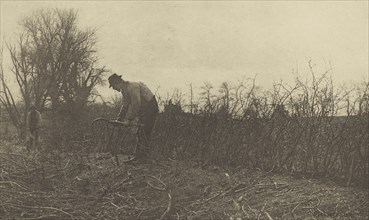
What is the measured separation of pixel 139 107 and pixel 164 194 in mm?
2177

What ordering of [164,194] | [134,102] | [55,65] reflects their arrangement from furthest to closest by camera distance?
[55,65], [134,102], [164,194]

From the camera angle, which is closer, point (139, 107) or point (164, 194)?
point (164, 194)

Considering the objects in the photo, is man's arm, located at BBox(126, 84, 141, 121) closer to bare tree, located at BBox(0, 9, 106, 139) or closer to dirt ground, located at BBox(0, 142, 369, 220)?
dirt ground, located at BBox(0, 142, 369, 220)

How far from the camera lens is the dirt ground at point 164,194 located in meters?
5.48

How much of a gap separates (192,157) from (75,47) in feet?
77.7

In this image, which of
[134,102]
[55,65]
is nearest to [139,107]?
[134,102]

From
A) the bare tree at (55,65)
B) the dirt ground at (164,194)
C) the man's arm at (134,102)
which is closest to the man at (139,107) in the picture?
the man's arm at (134,102)

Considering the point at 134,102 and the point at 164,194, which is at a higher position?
the point at 134,102

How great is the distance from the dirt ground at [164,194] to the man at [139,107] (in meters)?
0.56

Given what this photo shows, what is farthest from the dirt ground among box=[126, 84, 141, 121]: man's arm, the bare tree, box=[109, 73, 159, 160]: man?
the bare tree

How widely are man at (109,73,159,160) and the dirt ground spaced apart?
0.56 meters

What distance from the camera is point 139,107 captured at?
795cm

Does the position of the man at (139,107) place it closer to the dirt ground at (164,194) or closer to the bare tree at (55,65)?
the dirt ground at (164,194)

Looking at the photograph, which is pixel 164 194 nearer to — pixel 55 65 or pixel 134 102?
pixel 134 102
